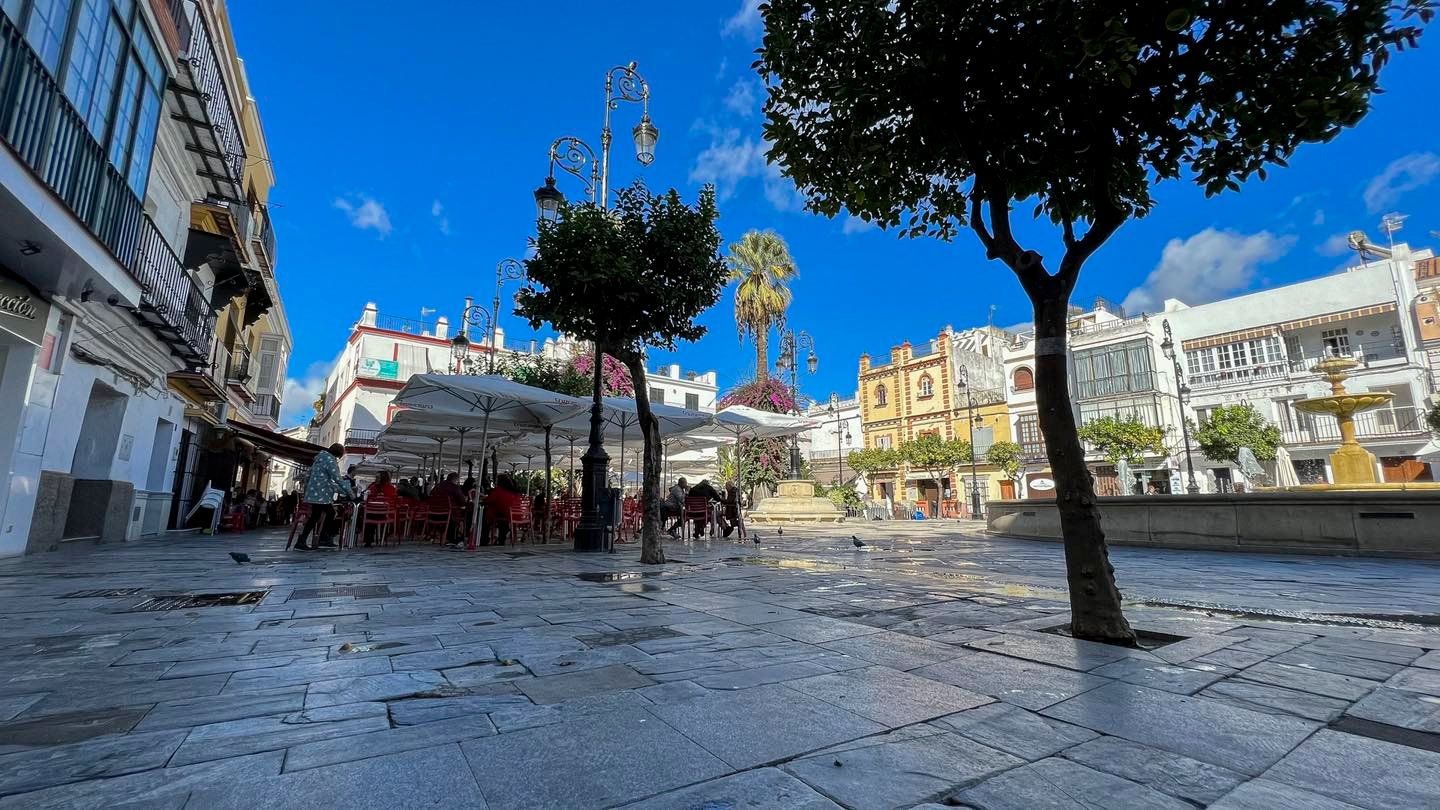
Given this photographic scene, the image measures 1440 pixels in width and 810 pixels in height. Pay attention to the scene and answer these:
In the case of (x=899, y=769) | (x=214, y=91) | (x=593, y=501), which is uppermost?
(x=214, y=91)

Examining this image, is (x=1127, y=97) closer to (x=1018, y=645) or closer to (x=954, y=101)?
(x=954, y=101)

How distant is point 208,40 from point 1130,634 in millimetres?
16347

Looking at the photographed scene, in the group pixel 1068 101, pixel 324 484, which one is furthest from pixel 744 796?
pixel 324 484

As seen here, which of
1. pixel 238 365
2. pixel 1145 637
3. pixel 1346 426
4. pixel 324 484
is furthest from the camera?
pixel 238 365

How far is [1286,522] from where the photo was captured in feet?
32.0

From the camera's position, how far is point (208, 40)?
1137 centimetres

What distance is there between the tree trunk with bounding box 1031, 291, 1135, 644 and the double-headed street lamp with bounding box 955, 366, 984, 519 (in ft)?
103

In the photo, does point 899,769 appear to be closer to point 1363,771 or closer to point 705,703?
point 705,703

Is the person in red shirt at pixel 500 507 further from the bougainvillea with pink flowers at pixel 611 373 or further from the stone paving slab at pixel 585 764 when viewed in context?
the bougainvillea with pink flowers at pixel 611 373

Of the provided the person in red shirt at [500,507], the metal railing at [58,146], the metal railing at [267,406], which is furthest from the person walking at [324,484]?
the metal railing at [267,406]

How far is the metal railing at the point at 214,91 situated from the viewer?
1042 cm

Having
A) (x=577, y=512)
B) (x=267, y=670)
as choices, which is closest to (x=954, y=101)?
(x=267, y=670)

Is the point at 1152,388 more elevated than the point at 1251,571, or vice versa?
the point at 1152,388

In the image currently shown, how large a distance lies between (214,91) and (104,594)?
34.7ft
